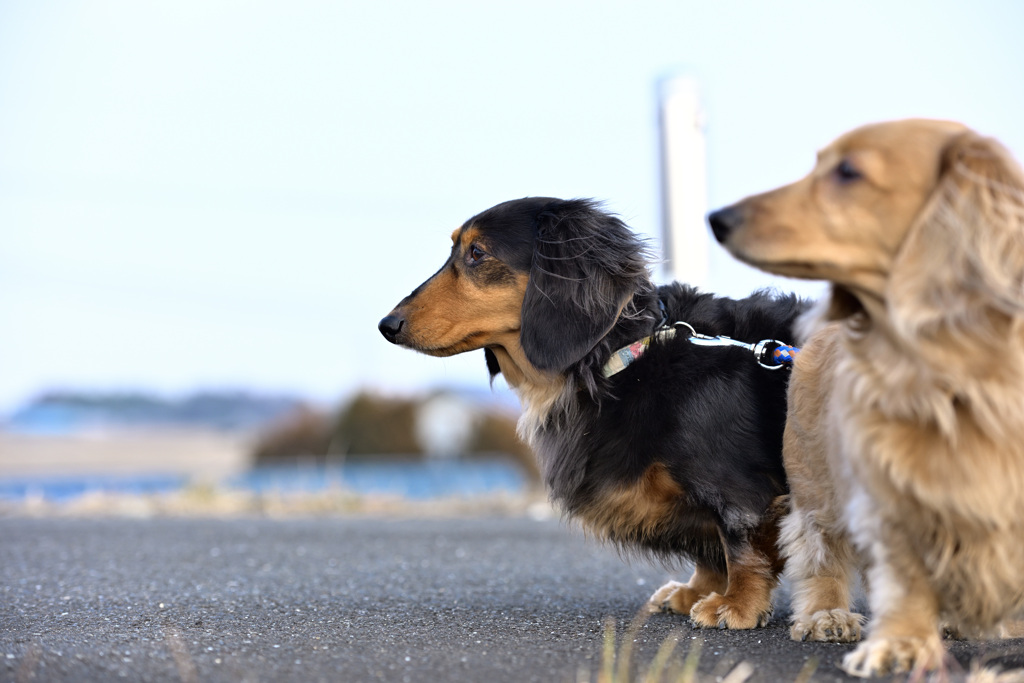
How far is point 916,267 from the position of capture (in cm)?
200

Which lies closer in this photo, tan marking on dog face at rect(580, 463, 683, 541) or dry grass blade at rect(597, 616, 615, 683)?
dry grass blade at rect(597, 616, 615, 683)

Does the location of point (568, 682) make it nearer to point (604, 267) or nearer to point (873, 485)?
point (873, 485)

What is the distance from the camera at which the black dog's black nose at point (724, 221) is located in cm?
214

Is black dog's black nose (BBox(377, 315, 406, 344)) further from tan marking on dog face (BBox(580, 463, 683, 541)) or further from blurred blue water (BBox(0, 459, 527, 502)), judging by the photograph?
blurred blue water (BBox(0, 459, 527, 502))

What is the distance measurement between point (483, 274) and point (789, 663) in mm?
1629

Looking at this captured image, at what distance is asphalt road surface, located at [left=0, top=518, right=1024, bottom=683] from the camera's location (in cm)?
202

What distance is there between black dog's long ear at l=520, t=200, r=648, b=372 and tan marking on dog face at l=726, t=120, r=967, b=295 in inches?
38.0

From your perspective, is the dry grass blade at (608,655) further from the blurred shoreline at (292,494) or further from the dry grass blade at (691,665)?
the blurred shoreline at (292,494)

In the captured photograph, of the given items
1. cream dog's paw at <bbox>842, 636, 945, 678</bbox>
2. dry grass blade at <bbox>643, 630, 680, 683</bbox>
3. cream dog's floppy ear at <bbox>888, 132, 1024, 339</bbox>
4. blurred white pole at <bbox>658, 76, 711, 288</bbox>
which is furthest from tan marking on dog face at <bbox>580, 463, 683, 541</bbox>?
blurred white pole at <bbox>658, 76, 711, 288</bbox>

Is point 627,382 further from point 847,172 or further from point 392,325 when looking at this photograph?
point 847,172

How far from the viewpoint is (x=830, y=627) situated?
253cm

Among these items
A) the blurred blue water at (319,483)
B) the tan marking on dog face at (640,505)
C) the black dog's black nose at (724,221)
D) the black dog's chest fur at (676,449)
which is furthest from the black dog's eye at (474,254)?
the blurred blue water at (319,483)

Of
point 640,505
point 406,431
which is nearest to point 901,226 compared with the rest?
point 640,505

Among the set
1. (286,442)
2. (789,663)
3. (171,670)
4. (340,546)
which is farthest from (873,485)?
→ (286,442)
